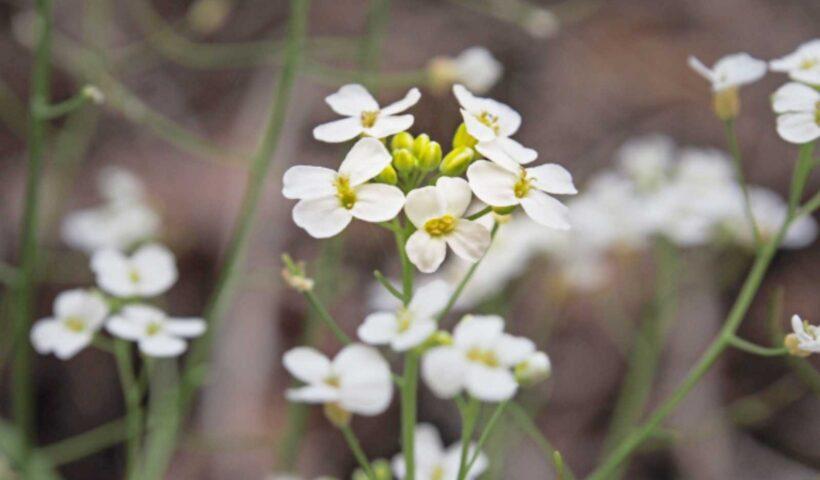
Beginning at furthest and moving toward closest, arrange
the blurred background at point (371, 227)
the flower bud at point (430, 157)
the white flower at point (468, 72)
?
the blurred background at point (371, 227) → the white flower at point (468, 72) → the flower bud at point (430, 157)

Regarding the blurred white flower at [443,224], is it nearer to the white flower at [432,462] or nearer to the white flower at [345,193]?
the white flower at [345,193]

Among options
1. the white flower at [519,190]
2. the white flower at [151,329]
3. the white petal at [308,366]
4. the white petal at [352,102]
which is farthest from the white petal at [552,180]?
the white flower at [151,329]

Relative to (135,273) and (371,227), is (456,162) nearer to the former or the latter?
(135,273)

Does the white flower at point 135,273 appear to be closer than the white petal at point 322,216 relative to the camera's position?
No

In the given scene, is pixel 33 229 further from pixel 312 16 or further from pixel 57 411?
pixel 312 16

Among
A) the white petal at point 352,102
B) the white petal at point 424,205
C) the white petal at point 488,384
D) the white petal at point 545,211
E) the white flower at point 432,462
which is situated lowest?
the white flower at point 432,462

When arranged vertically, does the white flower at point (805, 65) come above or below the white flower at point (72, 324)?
below

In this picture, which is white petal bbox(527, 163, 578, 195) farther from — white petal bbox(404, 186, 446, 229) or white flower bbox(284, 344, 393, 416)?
white flower bbox(284, 344, 393, 416)

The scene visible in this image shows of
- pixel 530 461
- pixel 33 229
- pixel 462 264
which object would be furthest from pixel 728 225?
pixel 33 229
